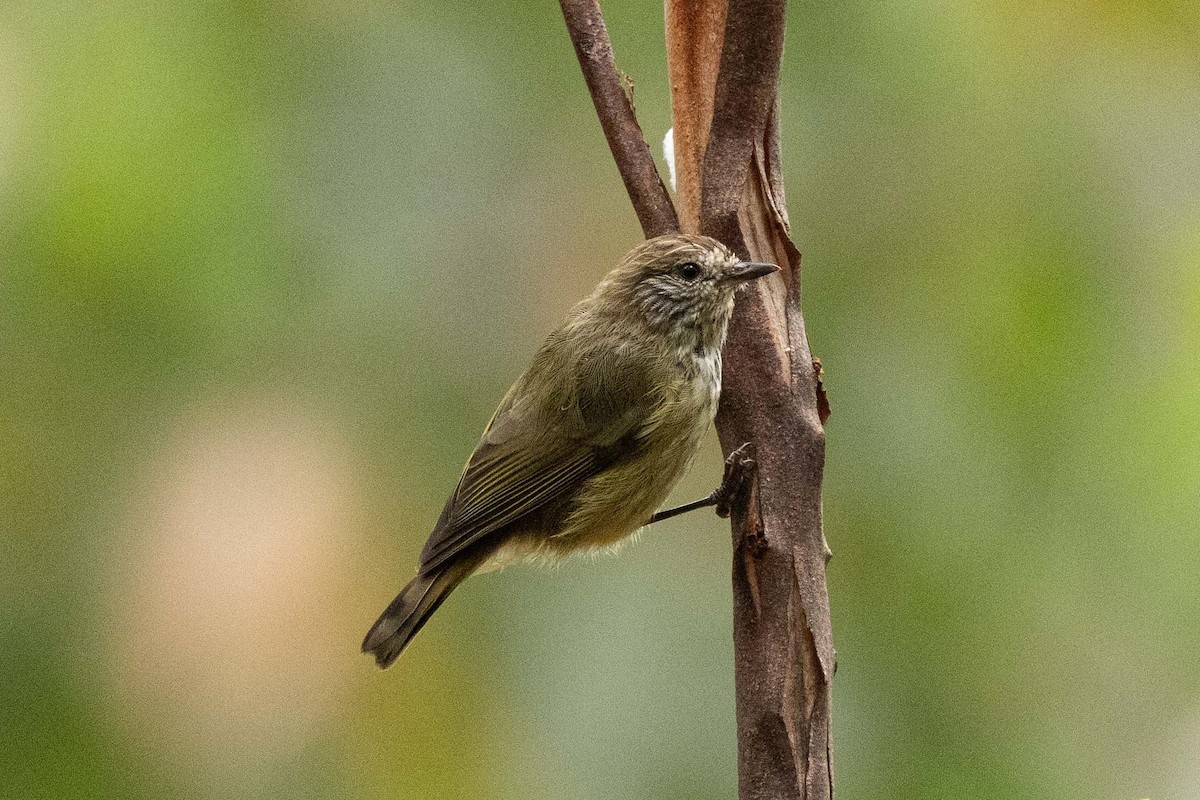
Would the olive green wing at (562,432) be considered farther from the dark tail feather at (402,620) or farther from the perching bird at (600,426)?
the dark tail feather at (402,620)

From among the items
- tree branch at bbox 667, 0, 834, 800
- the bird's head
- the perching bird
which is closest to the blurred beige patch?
the perching bird

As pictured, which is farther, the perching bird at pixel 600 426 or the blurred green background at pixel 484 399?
the perching bird at pixel 600 426

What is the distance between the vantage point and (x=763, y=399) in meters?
2.18

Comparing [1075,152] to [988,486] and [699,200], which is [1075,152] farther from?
[699,200]

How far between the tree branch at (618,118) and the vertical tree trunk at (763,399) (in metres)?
0.07

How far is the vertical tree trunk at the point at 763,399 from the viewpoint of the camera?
6.71 ft

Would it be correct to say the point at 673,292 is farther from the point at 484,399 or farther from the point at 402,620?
the point at 402,620

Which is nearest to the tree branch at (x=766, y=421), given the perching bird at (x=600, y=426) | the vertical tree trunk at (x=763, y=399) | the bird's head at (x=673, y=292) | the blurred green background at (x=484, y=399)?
the vertical tree trunk at (x=763, y=399)

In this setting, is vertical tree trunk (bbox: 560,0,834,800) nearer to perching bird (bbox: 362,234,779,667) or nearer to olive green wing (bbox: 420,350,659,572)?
perching bird (bbox: 362,234,779,667)

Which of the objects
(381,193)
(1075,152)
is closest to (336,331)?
(381,193)

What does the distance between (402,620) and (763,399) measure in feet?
3.43

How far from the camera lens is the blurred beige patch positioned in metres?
2.83

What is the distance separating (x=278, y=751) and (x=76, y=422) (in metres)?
0.87

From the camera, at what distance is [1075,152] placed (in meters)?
2.91
